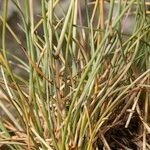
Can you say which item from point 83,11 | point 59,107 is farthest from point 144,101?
point 83,11

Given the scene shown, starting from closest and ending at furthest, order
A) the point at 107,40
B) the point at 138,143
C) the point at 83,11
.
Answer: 1. the point at 107,40
2. the point at 138,143
3. the point at 83,11

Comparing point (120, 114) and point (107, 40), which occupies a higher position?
point (107, 40)

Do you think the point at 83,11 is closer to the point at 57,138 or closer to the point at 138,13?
the point at 138,13

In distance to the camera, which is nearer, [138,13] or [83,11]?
[138,13]

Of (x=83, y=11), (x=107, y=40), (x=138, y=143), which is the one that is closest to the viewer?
(x=107, y=40)

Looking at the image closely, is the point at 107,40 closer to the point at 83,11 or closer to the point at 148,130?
the point at 148,130

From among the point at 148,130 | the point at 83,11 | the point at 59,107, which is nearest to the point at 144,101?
the point at 148,130
